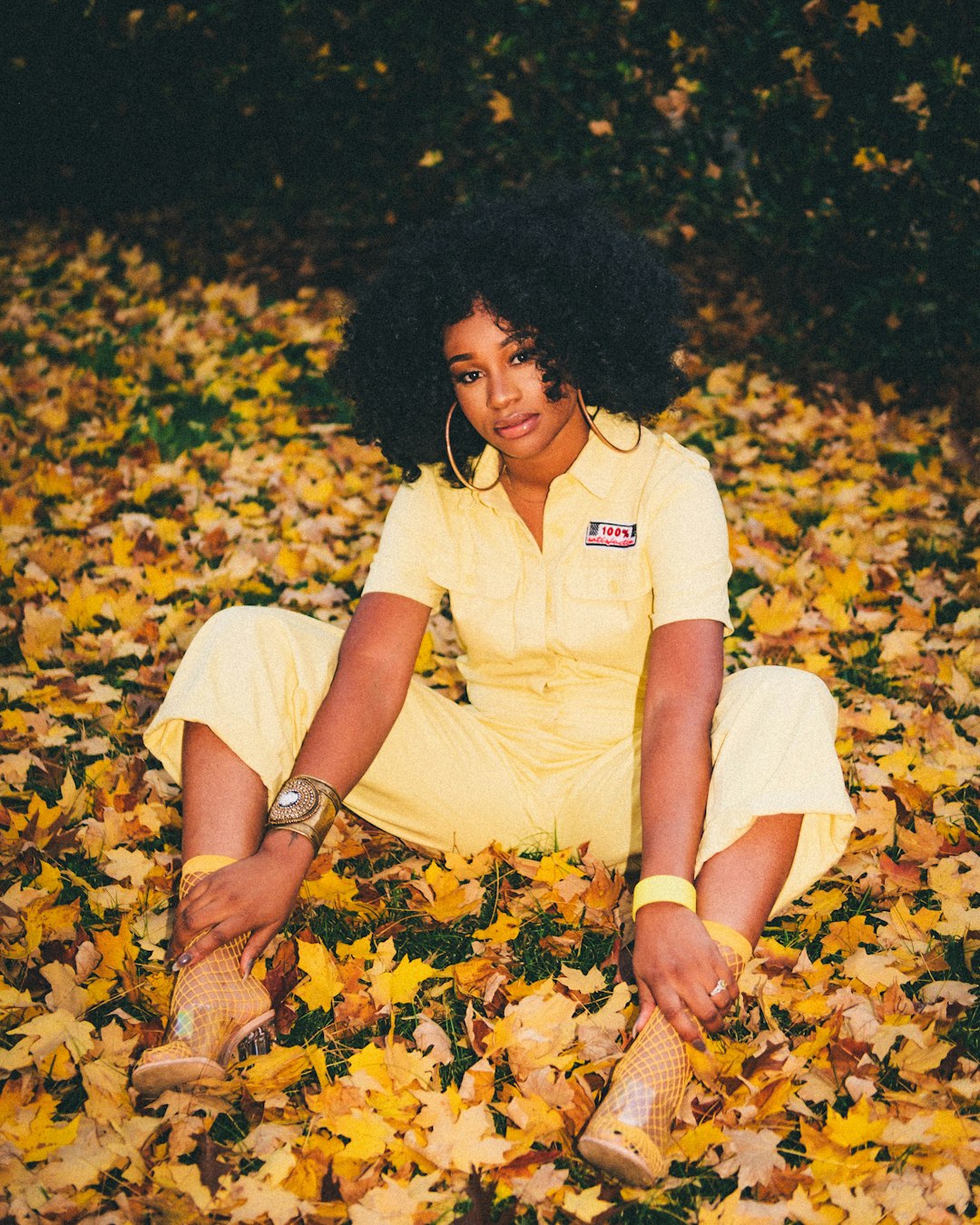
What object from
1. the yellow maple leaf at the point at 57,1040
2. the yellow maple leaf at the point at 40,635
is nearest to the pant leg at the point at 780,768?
the yellow maple leaf at the point at 57,1040

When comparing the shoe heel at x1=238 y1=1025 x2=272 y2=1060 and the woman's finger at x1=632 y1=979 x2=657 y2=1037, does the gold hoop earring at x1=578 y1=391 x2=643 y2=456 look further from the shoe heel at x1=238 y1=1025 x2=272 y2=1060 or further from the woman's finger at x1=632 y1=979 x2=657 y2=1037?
the shoe heel at x1=238 y1=1025 x2=272 y2=1060

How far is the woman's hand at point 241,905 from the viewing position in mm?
2043

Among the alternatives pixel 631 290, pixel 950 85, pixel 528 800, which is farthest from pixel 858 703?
pixel 950 85

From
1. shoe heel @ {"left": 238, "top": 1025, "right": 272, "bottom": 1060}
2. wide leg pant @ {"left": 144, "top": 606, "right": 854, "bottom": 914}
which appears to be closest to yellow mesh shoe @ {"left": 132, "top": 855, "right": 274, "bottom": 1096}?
shoe heel @ {"left": 238, "top": 1025, "right": 272, "bottom": 1060}

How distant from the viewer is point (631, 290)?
251 centimetres

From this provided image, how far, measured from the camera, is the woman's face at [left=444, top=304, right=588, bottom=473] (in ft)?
7.76

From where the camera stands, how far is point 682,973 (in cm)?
191

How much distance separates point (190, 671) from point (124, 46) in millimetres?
5526

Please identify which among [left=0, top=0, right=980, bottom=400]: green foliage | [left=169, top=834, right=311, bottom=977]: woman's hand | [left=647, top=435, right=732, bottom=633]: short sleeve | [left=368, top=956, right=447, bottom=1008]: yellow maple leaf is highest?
[left=0, top=0, right=980, bottom=400]: green foliage

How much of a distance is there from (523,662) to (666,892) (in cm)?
79

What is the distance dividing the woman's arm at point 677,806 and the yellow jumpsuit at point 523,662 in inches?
2.2

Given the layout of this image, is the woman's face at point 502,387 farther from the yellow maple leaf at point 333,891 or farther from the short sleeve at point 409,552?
the yellow maple leaf at point 333,891

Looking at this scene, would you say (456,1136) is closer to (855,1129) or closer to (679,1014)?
(679,1014)

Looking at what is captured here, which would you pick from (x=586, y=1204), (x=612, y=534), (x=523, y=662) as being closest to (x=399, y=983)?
(x=586, y=1204)
